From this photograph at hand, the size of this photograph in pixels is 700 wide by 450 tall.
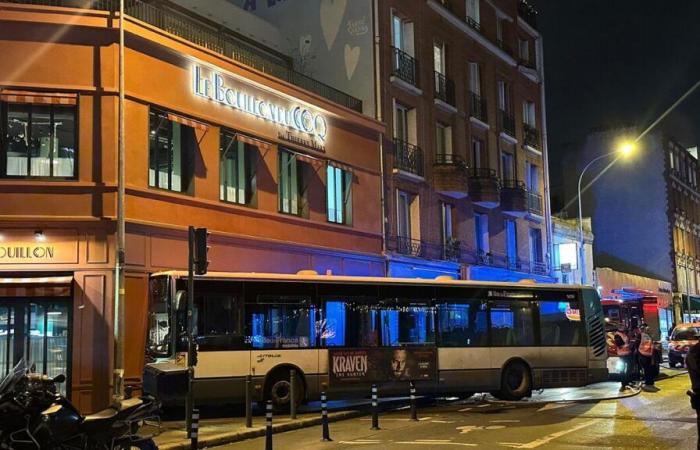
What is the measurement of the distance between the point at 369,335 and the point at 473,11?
21.4 meters

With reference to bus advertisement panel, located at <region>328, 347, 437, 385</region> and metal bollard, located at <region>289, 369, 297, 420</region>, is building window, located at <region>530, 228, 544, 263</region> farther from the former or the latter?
metal bollard, located at <region>289, 369, 297, 420</region>

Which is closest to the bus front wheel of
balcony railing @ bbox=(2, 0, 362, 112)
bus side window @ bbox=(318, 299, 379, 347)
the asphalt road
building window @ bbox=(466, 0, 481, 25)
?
the asphalt road

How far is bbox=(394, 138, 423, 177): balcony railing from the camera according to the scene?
88.3ft

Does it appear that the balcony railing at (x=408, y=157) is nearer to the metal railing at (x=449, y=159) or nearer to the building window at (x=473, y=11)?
the metal railing at (x=449, y=159)

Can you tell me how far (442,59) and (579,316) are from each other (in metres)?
14.5

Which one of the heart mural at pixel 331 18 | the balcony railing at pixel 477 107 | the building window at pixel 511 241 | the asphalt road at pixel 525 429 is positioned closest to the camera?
the asphalt road at pixel 525 429

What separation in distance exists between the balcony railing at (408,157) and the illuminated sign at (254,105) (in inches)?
160

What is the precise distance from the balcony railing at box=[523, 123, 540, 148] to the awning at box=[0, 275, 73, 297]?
83.4 feet

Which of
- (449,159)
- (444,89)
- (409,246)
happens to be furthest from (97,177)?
(444,89)

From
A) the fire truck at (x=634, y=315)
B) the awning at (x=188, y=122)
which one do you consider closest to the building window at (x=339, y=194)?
the awning at (x=188, y=122)

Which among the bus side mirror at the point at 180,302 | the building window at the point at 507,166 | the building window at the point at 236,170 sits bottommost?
the bus side mirror at the point at 180,302

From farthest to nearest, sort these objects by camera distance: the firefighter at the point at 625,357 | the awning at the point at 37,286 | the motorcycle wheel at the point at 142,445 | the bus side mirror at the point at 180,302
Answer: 1. the firefighter at the point at 625,357
2. the awning at the point at 37,286
3. the bus side mirror at the point at 180,302
4. the motorcycle wheel at the point at 142,445

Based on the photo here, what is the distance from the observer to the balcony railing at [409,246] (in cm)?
2644

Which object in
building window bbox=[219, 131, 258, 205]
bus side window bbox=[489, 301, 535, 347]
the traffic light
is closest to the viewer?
the traffic light
